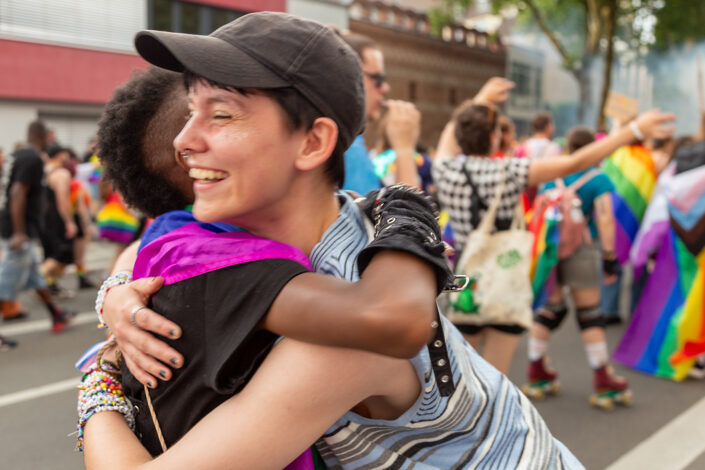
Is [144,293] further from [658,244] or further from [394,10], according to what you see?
[394,10]

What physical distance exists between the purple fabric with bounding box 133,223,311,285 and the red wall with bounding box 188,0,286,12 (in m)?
19.3

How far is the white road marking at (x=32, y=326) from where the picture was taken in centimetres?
638

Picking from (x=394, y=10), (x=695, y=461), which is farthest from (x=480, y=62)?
(x=695, y=461)

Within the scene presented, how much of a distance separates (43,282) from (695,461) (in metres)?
6.05

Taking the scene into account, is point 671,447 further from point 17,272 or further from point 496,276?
point 17,272

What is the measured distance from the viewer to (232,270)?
0.97m

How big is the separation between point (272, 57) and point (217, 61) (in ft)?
0.29

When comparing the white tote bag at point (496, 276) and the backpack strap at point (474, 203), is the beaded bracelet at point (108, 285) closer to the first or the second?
the white tote bag at point (496, 276)

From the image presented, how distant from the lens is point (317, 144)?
1.16 meters

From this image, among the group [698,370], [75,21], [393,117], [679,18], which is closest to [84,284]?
[393,117]

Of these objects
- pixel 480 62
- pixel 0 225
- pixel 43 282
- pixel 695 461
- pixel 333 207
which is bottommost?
pixel 695 461

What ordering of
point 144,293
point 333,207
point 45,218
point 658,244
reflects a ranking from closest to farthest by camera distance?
1. point 144,293
2. point 333,207
3. point 658,244
4. point 45,218

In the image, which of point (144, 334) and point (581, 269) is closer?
point (144, 334)

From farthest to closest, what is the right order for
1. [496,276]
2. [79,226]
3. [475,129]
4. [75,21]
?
[75,21]
[79,226]
[475,129]
[496,276]
